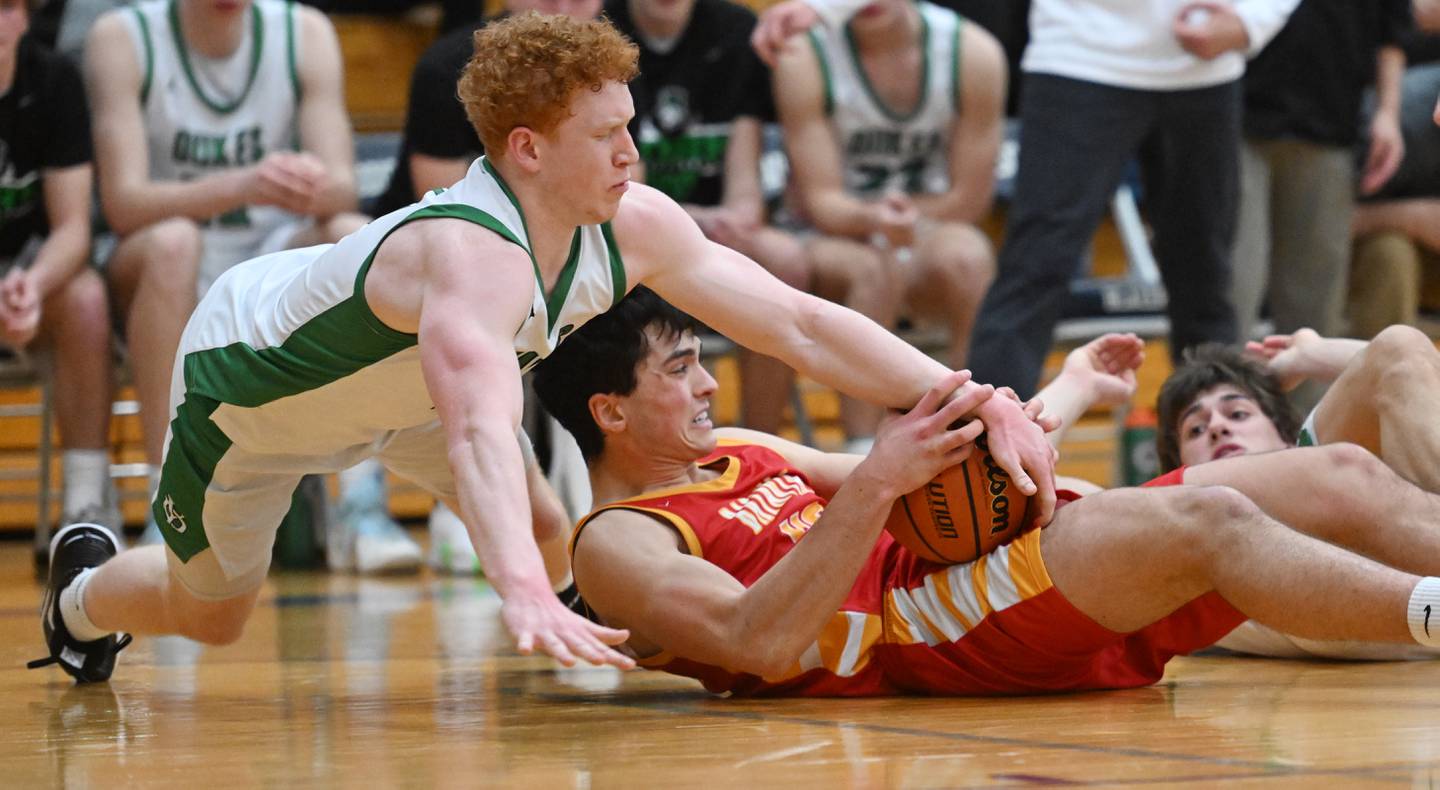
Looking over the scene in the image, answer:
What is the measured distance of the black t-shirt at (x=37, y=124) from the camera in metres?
6.34

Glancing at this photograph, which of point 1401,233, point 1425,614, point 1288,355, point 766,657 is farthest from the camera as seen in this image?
point 1401,233

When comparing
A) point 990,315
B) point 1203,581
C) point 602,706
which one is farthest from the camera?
point 990,315

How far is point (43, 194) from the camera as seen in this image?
6.45 m

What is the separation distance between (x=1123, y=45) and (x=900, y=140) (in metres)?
1.58

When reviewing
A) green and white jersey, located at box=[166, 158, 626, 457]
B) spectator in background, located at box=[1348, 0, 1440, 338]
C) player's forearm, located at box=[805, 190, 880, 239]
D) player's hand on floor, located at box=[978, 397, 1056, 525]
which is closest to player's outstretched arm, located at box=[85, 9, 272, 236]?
player's forearm, located at box=[805, 190, 880, 239]

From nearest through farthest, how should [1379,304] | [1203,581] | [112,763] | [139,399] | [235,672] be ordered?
[112,763]
[1203,581]
[235,672]
[139,399]
[1379,304]

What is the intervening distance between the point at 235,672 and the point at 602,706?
1.12 meters

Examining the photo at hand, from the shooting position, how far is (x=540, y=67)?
2.96m

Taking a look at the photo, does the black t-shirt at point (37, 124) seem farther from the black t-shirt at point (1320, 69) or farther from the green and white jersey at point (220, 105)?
the black t-shirt at point (1320, 69)

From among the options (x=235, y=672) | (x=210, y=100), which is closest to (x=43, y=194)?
(x=210, y=100)

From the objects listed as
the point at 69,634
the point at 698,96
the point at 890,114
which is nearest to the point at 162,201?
the point at 698,96

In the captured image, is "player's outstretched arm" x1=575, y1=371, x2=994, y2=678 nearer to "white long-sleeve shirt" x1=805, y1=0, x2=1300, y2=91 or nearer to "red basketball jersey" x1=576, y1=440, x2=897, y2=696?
"red basketball jersey" x1=576, y1=440, x2=897, y2=696

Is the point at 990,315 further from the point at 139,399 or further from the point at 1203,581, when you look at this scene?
the point at 139,399

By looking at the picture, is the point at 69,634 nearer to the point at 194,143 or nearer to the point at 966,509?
the point at 966,509
